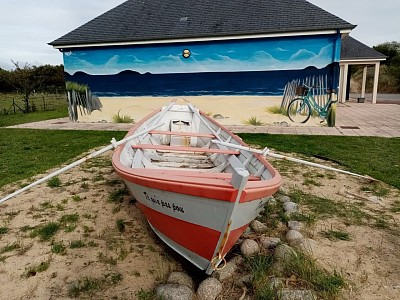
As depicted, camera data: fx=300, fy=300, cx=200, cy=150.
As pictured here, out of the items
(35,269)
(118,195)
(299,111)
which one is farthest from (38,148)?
(299,111)

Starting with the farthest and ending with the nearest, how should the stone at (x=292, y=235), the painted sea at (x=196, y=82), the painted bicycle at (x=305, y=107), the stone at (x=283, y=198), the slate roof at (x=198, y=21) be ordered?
the painted sea at (x=196, y=82) < the painted bicycle at (x=305, y=107) < the slate roof at (x=198, y=21) < the stone at (x=283, y=198) < the stone at (x=292, y=235)

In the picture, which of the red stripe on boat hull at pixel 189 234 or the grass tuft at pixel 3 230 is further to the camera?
the grass tuft at pixel 3 230

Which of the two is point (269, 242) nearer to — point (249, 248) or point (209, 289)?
point (249, 248)

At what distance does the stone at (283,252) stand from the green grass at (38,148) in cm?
490

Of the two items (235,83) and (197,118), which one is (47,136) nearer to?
(197,118)

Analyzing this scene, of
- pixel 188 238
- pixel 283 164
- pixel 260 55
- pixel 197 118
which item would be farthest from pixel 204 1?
pixel 188 238

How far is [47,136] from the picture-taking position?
10.3m

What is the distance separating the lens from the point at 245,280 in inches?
115

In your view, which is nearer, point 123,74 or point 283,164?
point 283,164

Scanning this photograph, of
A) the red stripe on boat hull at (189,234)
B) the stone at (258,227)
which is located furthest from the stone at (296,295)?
the stone at (258,227)

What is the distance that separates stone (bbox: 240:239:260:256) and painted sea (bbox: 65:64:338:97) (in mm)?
9272

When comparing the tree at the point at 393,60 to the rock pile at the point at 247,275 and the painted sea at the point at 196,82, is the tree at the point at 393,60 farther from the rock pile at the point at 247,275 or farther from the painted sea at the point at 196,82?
the rock pile at the point at 247,275

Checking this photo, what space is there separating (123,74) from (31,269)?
1098 centimetres

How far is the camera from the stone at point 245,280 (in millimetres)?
2877
